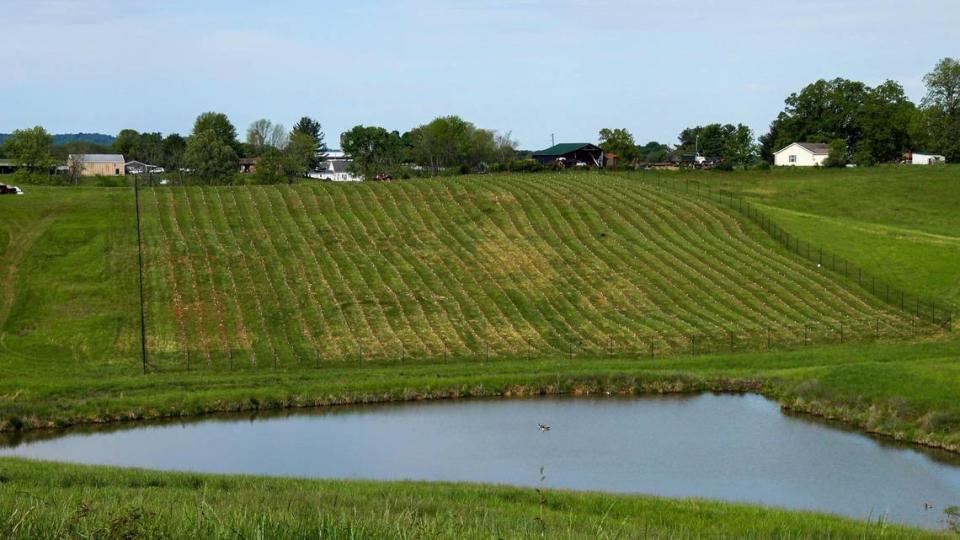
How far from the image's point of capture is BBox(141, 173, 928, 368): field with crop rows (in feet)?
189

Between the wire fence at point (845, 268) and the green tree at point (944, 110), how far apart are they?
56.0 m

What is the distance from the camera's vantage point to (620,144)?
16525cm

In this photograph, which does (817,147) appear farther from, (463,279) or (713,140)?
(463,279)

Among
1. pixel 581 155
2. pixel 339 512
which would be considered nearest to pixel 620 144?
pixel 581 155

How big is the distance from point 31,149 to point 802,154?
9704 centimetres

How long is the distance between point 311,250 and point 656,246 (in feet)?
75.1

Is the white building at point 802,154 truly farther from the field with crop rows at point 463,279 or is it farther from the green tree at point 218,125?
the green tree at point 218,125

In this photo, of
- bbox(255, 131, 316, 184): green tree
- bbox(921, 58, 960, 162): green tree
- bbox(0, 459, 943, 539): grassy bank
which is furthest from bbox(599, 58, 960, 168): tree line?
bbox(0, 459, 943, 539): grassy bank

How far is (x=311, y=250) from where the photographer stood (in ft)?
239

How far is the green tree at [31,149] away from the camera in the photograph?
138038mm

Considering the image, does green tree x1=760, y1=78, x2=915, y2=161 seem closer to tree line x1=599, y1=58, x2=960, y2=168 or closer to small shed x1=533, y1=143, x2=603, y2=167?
tree line x1=599, y1=58, x2=960, y2=168

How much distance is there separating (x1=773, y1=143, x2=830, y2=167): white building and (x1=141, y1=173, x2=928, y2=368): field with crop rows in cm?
6080

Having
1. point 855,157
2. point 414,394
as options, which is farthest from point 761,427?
point 855,157

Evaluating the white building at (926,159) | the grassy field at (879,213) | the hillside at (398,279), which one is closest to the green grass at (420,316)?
the hillside at (398,279)
